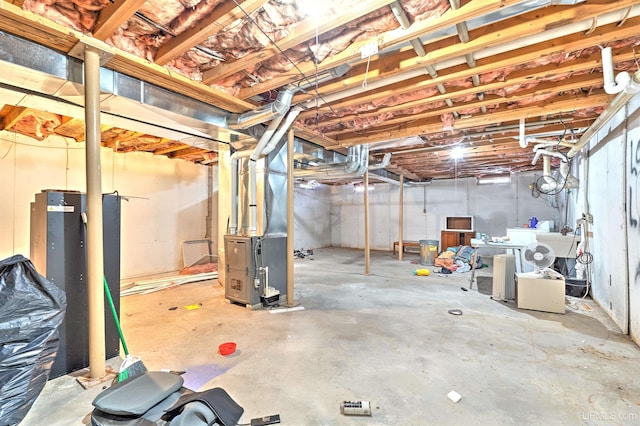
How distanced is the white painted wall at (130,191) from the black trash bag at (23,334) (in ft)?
11.7

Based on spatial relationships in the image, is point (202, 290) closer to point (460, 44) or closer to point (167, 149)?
point (167, 149)

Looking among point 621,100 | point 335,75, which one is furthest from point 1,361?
point 621,100

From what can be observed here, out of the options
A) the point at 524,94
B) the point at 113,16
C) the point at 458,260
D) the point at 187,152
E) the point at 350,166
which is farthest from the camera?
the point at 458,260

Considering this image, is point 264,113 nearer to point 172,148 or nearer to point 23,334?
point 23,334

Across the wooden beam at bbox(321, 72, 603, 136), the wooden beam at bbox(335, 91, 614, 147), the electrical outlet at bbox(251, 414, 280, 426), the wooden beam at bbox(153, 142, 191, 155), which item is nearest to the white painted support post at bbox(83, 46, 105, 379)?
the electrical outlet at bbox(251, 414, 280, 426)

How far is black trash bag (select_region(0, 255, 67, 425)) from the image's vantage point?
1.45 meters

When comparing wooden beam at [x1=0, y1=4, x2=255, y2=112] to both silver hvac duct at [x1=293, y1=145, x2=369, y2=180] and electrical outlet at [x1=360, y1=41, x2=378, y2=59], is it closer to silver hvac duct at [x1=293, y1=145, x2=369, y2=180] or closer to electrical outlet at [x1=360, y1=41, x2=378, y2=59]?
electrical outlet at [x1=360, y1=41, x2=378, y2=59]

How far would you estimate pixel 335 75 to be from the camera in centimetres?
244

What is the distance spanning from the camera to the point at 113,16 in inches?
68.8

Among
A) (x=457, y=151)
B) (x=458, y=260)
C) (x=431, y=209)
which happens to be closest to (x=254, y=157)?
(x=457, y=151)

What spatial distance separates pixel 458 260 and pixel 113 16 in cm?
688

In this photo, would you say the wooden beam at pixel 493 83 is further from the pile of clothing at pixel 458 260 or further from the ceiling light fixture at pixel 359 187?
the ceiling light fixture at pixel 359 187

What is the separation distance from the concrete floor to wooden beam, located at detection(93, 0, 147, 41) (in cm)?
241

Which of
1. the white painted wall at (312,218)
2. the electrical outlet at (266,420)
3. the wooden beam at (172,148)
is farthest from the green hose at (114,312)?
the white painted wall at (312,218)
